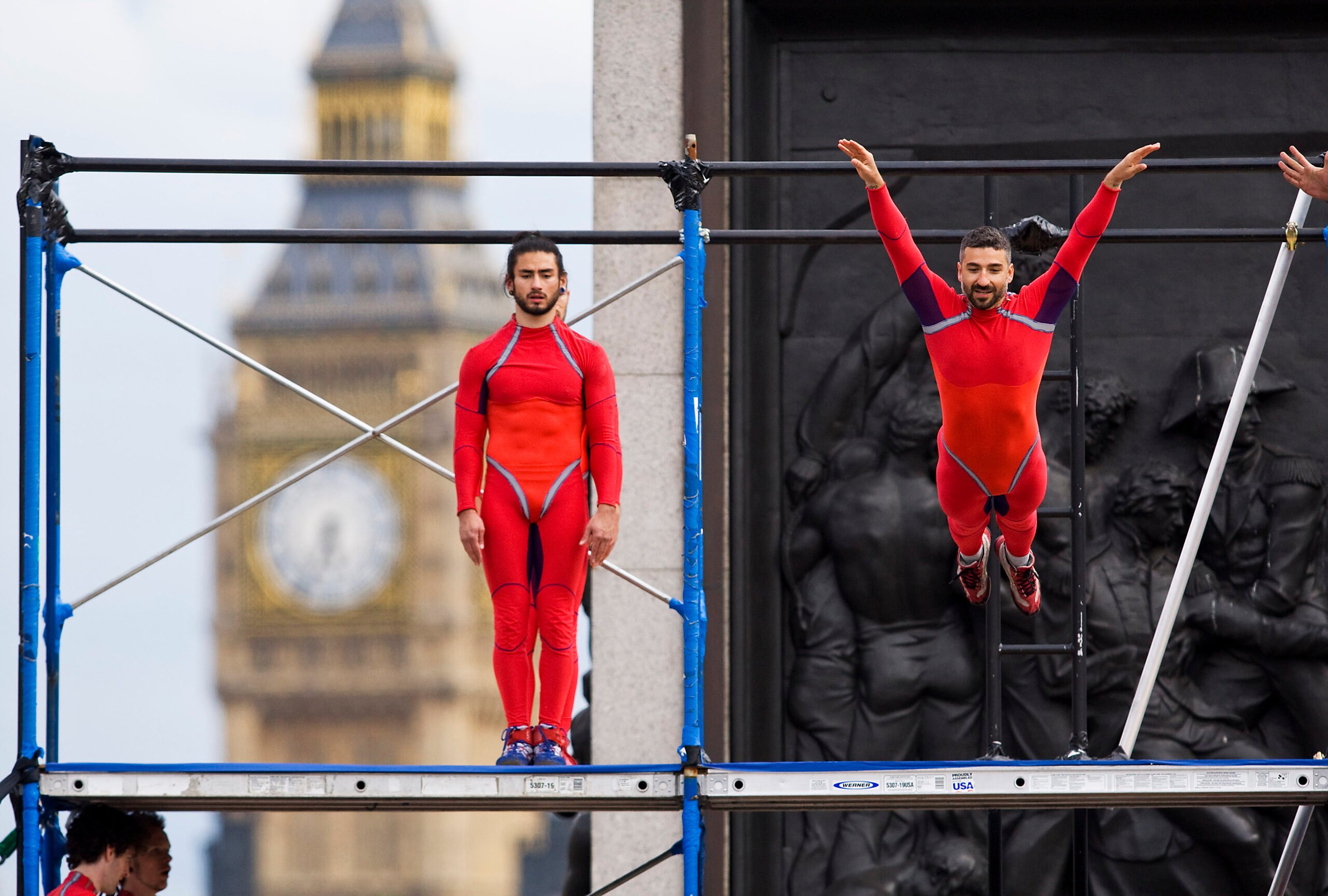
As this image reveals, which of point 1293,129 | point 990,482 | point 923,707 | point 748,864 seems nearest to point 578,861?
point 748,864

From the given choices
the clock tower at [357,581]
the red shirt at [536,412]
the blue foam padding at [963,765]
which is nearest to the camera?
the blue foam padding at [963,765]

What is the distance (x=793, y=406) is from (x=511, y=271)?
A: 3.02 meters

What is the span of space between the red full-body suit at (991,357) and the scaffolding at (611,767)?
0.47 meters

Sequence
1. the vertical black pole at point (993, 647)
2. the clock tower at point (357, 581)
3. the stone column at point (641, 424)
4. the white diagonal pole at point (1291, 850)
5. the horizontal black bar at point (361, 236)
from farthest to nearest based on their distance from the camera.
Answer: the clock tower at point (357, 581), the stone column at point (641, 424), the horizontal black bar at point (361, 236), the vertical black pole at point (993, 647), the white diagonal pole at point (1291, 850)

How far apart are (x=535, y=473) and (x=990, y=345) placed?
5.06ft

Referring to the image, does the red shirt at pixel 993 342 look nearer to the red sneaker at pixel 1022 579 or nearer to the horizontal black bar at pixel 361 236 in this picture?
the red sneaker at pixel 1022 579

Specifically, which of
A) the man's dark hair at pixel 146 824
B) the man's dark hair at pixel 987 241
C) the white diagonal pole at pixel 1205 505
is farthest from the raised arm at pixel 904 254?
the man's dark hair at pixel 146 824

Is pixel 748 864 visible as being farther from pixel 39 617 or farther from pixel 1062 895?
pixel 39 617

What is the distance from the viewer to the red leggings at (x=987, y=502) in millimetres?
6891

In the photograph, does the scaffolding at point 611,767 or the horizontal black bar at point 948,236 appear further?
the horizontal black bar at point 948,236

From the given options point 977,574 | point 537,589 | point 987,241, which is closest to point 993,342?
point 987,241

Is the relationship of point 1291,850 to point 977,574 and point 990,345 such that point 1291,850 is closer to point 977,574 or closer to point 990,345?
point 977,574

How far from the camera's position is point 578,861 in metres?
9.34

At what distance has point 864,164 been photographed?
6316 millimetres
